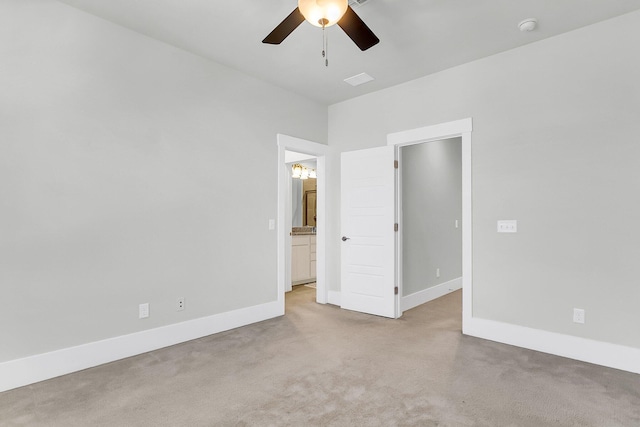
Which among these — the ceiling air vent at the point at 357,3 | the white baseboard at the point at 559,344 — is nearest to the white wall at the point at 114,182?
the ceiling air vent at the point at 357,3

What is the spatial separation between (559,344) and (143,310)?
12.1 ft

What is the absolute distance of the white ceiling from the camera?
2.61 meters

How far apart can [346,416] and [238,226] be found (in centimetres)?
233

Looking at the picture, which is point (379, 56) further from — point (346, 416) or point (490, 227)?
point (346, 416)

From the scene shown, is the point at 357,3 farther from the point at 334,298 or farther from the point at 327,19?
the point at 334,298

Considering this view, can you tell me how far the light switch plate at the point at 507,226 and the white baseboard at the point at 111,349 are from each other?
2752mm

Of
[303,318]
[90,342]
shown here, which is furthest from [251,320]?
[90,342]

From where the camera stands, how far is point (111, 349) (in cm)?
280

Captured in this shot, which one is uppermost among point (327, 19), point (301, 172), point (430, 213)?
point (327, 19)

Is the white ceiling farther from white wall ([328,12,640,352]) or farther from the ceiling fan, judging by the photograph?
the ceiling fan

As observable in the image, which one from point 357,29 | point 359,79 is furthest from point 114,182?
point 359,79

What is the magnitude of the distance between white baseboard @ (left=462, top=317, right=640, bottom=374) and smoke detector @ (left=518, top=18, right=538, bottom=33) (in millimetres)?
2654

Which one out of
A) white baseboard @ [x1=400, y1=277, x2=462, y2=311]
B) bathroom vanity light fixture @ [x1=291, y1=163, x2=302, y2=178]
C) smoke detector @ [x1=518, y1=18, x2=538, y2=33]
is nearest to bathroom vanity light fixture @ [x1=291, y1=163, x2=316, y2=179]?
bathroom vanity light fixture @ [x1=291, y1=163, x2=302, y2=178]

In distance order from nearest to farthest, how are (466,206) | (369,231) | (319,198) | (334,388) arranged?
(334,388), (466,206), (369,231), (319,198)
